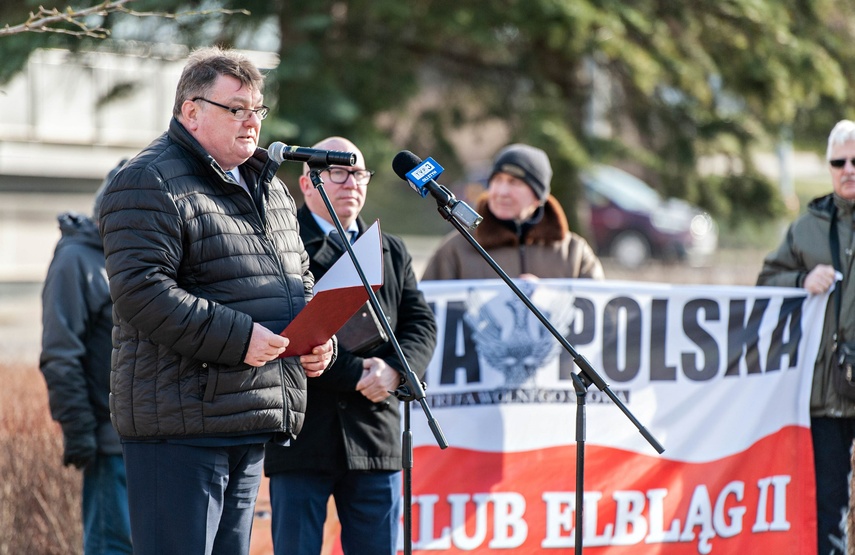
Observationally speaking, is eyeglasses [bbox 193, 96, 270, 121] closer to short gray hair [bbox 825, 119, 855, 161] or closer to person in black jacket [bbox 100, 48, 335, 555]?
person in black jacket [bbox 100, 48, 335, 555]

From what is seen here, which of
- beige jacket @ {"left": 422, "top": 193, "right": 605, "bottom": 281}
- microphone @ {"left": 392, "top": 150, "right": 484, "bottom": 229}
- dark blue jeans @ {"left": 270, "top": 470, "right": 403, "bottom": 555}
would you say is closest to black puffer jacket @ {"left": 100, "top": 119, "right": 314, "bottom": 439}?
microphone @ {"left": 392, "top": 150, "right": 484, "bottom": 229}

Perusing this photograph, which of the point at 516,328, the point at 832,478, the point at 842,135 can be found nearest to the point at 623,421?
the point at 516,328

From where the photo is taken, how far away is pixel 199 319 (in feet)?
11.0

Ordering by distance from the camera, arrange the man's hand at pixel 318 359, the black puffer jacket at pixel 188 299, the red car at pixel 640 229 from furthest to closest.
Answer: the red car at pixel 640 229, the man's hand at pixel 318 359, the black puffer jacket at pixel 188 299

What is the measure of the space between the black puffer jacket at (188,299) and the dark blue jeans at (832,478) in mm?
2843

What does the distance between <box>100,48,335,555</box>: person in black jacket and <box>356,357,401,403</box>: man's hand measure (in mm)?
596

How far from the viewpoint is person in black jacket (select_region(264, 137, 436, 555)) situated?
4.27m

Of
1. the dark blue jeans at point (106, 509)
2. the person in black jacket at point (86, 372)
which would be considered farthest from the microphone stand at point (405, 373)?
the dark blue jeans at point (106, 509)

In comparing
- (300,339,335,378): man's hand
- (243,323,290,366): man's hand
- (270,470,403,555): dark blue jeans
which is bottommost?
(270,470,403,555): dark blue jeans

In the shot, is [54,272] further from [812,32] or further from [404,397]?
[812,32]

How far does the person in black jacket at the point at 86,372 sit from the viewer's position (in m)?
4.95

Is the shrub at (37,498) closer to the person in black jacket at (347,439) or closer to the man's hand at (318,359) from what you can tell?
the person in black jacket at (347,439)

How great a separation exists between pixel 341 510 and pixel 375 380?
0.58 m

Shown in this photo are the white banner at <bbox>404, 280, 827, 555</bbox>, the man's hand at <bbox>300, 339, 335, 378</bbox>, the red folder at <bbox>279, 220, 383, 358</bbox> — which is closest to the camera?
the red folder at <bbox>279, 220, 383, 358</bbox>
